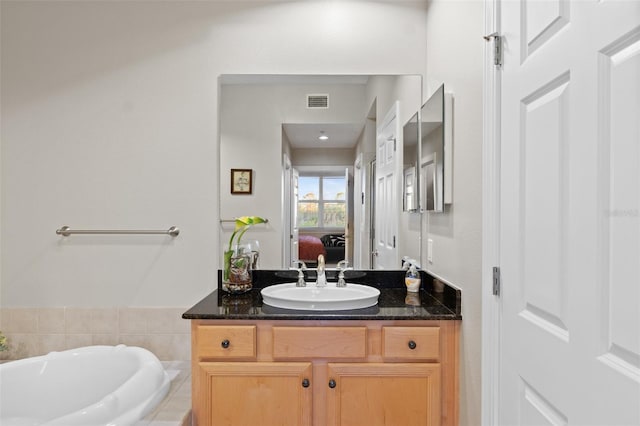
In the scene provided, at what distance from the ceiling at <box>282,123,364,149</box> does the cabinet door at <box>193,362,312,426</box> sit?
3.92ft

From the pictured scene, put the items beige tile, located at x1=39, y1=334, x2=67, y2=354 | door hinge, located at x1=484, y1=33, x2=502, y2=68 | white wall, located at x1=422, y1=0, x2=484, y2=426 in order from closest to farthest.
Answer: door hinge, located at x1=484, y1=33, x2=502, y2=68
white wall, located at x1=422, y1=0, x2=484, y2=426
beige tile, located at x1=39, y1=334, x2=67, y2=354

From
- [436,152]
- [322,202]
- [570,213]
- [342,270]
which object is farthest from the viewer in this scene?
[322,202]

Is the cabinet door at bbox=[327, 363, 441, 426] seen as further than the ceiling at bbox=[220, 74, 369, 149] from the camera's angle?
No

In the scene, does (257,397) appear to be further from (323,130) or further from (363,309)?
(323,130)

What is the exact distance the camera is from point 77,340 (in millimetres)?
2166

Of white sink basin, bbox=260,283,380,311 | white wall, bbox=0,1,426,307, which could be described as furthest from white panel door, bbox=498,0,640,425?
white wall, bbox=0,1,426,307

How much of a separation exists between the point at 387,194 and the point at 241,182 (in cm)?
82

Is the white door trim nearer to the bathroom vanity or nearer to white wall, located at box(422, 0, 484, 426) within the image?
white wall, located at box(422, 0, 484, 426)

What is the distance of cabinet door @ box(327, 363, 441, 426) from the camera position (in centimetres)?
165

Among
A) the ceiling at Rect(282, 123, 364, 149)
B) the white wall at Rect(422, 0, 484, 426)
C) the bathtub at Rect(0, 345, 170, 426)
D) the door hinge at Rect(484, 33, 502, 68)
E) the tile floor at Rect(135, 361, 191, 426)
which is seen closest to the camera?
the door hinge at Rect(484, 33, 502, 68)

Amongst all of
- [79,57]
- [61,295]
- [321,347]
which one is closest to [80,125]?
[79,57]

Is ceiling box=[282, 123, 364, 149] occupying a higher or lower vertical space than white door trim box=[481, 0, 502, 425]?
higher

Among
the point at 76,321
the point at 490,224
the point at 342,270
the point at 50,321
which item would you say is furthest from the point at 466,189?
the point at 50,321

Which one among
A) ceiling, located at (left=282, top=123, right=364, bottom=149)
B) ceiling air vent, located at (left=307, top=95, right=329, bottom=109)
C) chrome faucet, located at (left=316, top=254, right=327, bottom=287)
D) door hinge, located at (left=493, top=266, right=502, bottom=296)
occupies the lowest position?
chrome faucet, located at (left=316, top=254, right=327, bottom=287)
